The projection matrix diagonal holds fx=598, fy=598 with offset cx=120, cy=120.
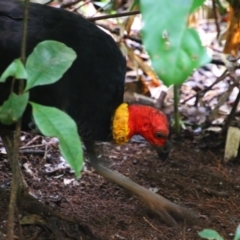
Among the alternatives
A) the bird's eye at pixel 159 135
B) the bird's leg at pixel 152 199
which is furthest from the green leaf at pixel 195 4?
the bird's eye at pixel 159 135

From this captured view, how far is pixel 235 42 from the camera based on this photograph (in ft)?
10.2

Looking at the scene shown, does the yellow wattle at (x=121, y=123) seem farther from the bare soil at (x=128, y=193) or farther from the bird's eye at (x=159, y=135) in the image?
the bare soil at (x=128, y=193)

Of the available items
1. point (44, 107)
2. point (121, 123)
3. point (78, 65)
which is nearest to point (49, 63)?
point (44, 107)

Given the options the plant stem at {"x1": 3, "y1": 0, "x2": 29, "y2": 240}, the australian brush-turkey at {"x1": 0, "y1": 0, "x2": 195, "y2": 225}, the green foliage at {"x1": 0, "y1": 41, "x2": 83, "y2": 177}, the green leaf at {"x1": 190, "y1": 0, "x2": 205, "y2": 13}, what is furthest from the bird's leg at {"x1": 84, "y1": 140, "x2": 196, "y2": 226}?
the green leaf at {"x1": 190, "y1": 0, "x2": 205, "y2": 13}

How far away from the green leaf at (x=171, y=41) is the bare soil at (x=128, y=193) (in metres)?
1.08

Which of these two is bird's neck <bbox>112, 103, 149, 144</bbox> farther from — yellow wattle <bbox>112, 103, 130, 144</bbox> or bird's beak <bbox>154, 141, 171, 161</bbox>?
bird's beak <bbox>154, 141, 171, 161</bbox>

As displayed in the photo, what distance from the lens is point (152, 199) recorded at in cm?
243

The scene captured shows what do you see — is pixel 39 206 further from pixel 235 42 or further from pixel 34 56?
pixel 235 42

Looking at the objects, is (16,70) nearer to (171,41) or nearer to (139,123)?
(171,41)

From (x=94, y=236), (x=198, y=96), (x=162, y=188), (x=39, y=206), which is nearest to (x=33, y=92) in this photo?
(x=39, y=206)

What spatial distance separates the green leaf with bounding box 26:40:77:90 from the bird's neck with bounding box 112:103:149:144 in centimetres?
123

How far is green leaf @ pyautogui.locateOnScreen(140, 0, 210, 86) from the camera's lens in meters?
0.93

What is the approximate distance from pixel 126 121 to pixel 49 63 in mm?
1264

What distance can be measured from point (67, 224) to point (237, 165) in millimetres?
1170
